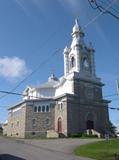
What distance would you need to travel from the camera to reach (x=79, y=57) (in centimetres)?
6656

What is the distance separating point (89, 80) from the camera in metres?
63.6

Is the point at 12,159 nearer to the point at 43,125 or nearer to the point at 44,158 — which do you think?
the point at 44,158

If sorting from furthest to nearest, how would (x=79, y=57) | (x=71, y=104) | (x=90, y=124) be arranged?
1. (x=79, y=57)
2. (x=90, y=124)
3. (x=71, y=104)

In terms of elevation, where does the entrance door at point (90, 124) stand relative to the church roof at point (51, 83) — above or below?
below

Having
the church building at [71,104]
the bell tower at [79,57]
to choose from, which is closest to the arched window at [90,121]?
the church building at [71,104]

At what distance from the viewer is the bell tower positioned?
66.0 m

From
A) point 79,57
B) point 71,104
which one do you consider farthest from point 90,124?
point 79,57

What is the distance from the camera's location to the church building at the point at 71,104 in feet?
195

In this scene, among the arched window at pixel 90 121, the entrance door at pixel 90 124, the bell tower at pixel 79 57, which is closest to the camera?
the arched window at pixel 90 121

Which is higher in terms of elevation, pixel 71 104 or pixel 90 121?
pixel 71 104

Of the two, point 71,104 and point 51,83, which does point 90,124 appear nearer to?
point 71,104

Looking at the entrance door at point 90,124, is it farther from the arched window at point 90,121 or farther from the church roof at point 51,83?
the church roof at point 51,83

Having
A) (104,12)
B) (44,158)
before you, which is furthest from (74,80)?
(104,12)

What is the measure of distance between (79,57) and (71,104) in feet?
40.3
